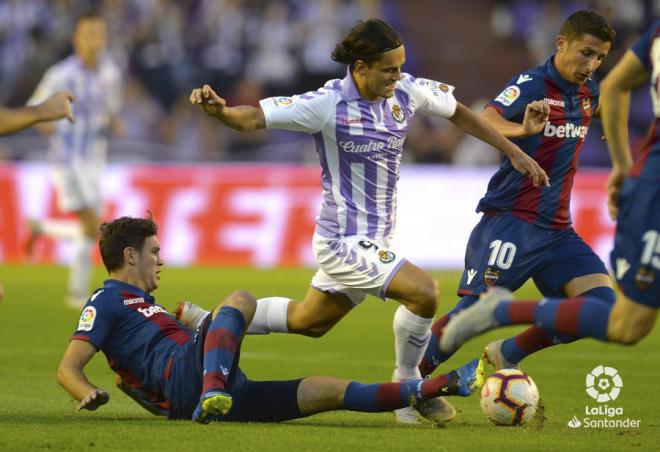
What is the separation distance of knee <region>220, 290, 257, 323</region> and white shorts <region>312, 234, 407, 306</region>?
26.3 inches

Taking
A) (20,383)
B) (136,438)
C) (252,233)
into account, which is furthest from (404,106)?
(252,233)

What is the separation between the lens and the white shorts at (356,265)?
7102mm

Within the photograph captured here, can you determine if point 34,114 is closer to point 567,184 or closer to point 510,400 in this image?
point 510,400

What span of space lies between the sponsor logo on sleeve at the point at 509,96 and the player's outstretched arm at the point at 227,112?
5.52 ft

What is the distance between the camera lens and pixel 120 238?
6.99m

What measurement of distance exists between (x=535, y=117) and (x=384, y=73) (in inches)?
37.9

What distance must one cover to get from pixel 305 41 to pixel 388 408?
15846 mm

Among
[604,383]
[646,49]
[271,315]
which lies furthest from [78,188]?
[646,49]

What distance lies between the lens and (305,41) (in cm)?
2188

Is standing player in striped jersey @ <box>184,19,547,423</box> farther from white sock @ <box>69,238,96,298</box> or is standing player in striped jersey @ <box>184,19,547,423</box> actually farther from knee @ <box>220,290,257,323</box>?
white sock @ <box>69,238,96,298</box>

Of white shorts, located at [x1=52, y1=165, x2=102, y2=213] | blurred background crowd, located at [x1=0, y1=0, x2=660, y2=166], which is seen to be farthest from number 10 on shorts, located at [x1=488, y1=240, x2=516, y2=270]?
blurred background crowd, located at [x1=0, y1=0, x2=660, y2=166]

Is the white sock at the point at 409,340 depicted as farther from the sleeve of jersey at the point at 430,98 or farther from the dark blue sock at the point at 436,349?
the sleeve of jersey at the point at 430,98

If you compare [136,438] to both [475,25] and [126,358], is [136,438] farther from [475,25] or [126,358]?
[475,25]

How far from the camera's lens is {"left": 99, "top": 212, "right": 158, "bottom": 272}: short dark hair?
699 centimetres
